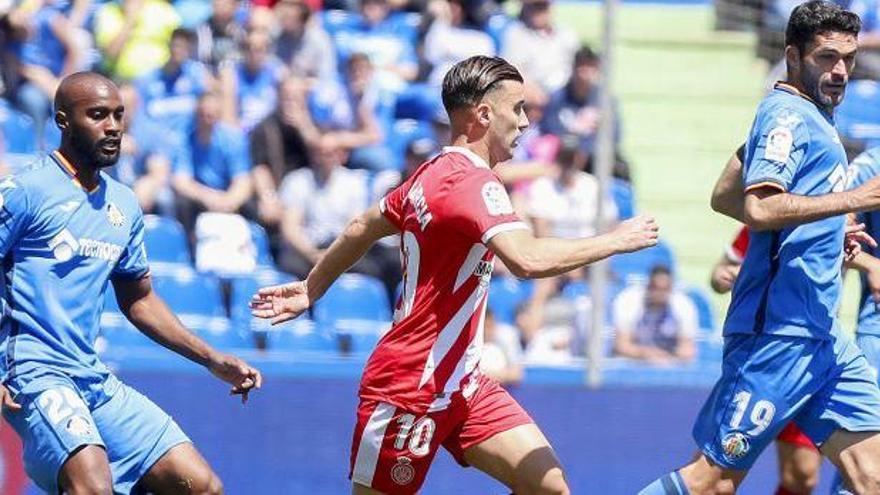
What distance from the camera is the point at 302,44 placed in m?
12.9

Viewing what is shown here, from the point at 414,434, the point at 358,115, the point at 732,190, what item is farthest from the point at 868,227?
the point at 358,115

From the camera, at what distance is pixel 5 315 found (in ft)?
22.2

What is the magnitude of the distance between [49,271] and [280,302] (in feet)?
2.95

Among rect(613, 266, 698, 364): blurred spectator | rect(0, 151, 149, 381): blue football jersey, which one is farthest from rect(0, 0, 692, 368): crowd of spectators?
rect(0, 151, 149, 381): blue football jersey

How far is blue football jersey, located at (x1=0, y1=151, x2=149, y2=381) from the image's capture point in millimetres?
6719

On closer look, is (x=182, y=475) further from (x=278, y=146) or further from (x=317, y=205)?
(x=278, y=146)

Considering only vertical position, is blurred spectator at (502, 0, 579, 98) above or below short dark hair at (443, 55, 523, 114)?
below

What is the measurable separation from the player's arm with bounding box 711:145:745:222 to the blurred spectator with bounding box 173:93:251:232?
543cm

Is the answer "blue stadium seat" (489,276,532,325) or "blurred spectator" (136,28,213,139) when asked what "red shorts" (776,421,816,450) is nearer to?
"blue stadium seat" (489,276,532,325)

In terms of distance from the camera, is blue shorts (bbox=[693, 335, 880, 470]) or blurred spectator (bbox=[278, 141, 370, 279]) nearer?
blue shorts (bbox=[693, 335, 880, 470])

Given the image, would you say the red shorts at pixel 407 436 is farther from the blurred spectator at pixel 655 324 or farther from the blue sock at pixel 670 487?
the blurred spectator at pixel 655 324

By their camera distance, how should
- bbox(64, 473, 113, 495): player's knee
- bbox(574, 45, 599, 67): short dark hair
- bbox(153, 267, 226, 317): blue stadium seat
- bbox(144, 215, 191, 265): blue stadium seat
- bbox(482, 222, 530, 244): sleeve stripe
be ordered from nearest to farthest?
bbox(482, 222, 530, 244): sleeve stripe, bbox(64, 473, 113, 495): player's knee, bbox(153, 267, 226, 317): blue stadium seat, bbox(144, 215, 191, 265): blue stadium seat, bbox(574, 45, 599, 67): short dark hair

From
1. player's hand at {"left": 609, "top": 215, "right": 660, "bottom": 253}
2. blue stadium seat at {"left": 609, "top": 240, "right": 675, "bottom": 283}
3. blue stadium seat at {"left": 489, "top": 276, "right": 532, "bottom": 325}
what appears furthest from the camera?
blue stadium seat at {"left": 489, "top": 276, "right": 532, "bottom": 325}

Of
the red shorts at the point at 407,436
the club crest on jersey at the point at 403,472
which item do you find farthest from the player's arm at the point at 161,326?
the club crest on jersey at the point at 403,472
